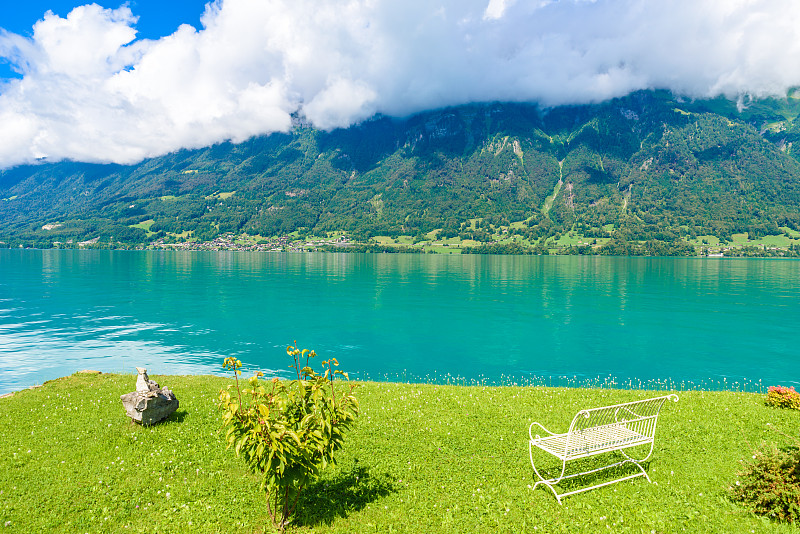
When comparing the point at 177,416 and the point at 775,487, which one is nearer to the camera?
the point at 775,487

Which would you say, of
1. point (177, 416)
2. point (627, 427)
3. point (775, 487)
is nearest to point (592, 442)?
point (627, 427)

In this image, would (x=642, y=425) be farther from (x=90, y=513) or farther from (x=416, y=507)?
(x=90, y=513)

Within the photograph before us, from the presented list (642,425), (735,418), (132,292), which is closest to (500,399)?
(642,425)

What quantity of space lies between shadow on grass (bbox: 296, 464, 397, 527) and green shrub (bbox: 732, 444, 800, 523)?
689cm

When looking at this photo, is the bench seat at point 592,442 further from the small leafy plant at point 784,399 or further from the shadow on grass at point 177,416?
the shadow on grass at point 177,416

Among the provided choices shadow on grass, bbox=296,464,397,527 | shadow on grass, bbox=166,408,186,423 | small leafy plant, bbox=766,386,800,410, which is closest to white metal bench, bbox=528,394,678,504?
shadow on grass, bbox=296,464,397,527

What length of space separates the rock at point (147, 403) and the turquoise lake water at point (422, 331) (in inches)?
719

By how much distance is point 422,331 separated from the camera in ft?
153

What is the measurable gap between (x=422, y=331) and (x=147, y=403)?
3612 cm

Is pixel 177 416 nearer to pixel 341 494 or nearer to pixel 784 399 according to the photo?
pixel 341 494

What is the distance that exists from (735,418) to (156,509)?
15627 millimetres

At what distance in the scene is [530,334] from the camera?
4528 cm

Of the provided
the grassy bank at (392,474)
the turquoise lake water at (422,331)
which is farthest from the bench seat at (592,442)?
the turquoise lake water at (422,331)

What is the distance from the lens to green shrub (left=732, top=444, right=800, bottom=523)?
739cm
